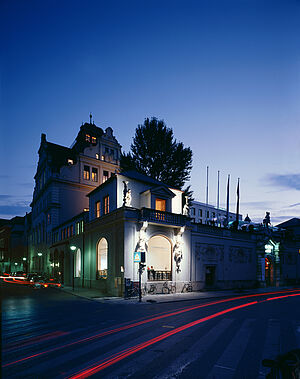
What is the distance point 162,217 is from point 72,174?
2639cm

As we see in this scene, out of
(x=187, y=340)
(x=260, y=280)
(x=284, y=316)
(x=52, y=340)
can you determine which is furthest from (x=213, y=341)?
(x=260, y=280)

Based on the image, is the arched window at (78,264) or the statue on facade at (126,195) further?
the arched window at (78,264)

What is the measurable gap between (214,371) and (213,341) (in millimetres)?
2732

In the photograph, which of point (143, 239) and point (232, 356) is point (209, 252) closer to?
point (143, 239)

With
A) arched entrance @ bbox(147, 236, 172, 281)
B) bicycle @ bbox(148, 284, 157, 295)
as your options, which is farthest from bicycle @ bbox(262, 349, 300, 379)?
arched entrance @ bbox(147, 236, 172, 281)

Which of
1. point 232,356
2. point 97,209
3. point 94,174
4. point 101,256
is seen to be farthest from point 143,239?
point 94,174

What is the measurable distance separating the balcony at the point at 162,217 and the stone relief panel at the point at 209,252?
3771mm

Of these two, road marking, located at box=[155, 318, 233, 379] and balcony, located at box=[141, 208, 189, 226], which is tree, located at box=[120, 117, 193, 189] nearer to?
balcony, located at box=[141, 208, 189, 226]

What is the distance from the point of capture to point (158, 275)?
26.4 metres

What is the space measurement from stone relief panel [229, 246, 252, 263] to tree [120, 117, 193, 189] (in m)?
14.1

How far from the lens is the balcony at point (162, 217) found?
25.3 metres

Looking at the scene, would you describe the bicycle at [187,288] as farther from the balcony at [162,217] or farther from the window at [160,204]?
the window at [160,204]

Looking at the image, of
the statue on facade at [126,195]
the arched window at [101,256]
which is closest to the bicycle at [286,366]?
the statue on facade at [126,195]

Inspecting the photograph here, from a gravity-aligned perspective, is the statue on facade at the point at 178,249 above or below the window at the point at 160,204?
below
